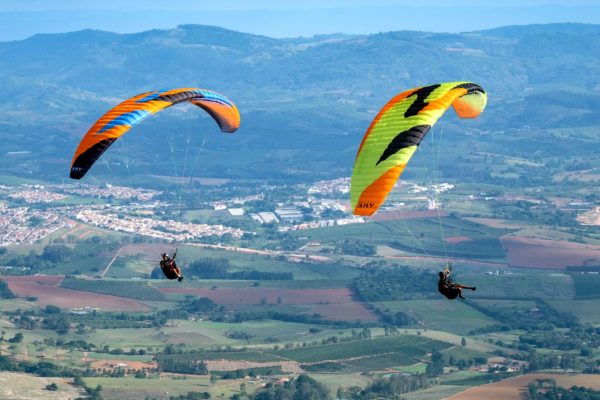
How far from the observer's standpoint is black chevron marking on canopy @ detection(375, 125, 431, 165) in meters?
31.8

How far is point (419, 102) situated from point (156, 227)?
10204 cm

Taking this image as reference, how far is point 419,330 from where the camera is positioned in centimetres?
8131

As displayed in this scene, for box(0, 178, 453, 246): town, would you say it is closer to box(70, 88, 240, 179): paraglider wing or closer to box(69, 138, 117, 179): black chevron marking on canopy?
box(70, 88, 240, 179): paraglider wing

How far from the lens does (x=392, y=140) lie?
32.4 m

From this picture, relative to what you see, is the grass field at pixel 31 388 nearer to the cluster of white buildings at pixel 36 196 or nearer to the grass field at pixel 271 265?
the grass field at pixel 271 265

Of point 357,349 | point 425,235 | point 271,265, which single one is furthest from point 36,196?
point 357,349

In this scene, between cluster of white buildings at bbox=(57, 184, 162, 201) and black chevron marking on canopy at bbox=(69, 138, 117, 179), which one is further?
cluster of white buildings at bbox=(57, 184, 162, 201)

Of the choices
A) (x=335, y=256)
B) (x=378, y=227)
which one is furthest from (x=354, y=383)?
(x=378, y=227)

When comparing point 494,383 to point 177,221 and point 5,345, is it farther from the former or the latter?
point 177,221

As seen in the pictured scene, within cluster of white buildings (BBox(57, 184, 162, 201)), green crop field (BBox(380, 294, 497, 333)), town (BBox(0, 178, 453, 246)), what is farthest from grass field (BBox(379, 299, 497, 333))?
cluster of white buildings (BBox(57, 184, 162, 201))

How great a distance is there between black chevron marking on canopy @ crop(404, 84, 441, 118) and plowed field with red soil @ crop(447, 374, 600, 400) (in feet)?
89.2

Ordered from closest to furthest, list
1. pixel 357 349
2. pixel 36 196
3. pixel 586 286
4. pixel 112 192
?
pixel 357 349 → pixel 586 286 → pixel 36 196 → pixel 112 192

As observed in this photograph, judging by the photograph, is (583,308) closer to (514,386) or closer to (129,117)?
(514,386)

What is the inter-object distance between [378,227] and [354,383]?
67304 mm
